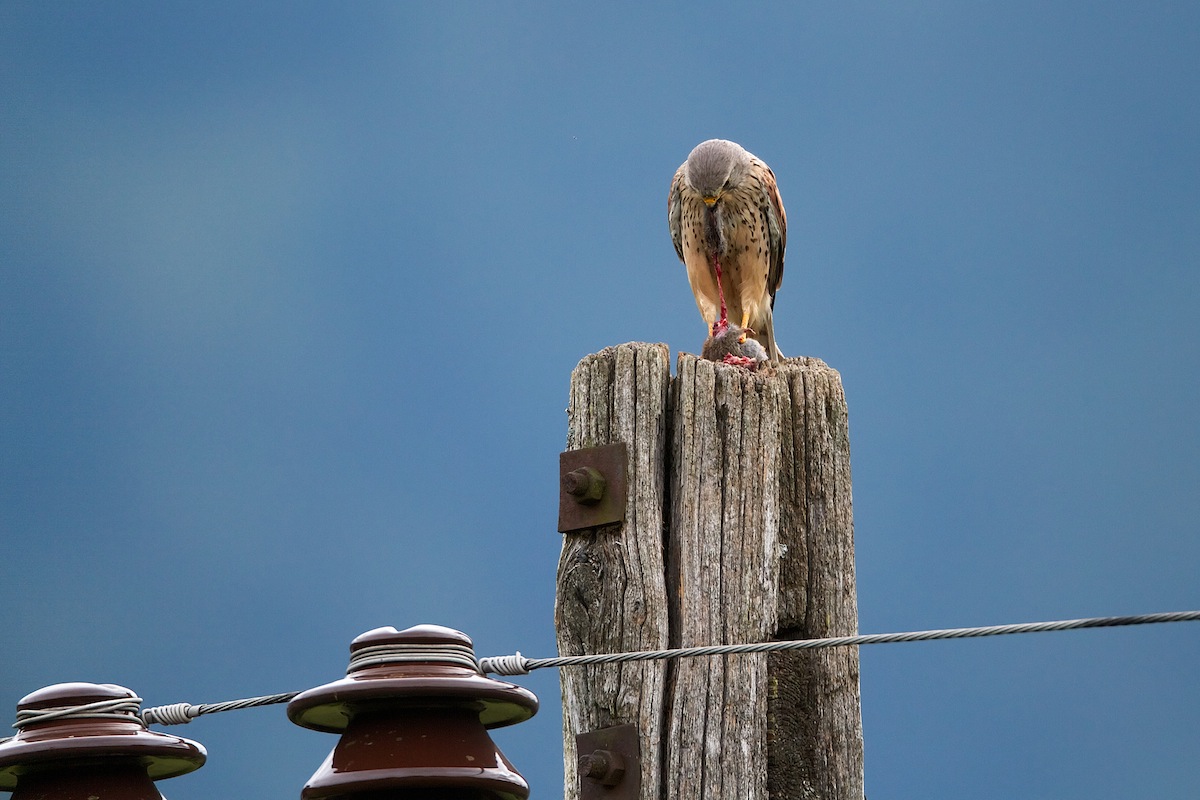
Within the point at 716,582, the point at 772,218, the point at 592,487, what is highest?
the point at 772,218

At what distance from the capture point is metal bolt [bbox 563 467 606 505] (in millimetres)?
2930

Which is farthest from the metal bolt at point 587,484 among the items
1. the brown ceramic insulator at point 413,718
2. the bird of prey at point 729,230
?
the bird of prey at point 729,230

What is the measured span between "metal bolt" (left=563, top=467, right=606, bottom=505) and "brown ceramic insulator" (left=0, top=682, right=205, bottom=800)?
1.23 meters

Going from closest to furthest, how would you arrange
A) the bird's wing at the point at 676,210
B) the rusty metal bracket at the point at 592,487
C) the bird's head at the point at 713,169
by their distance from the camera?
the rusty metal bracket at the point at 592,487
the bird's head at the point at 713,169
the bird's wing at the point at 676,210

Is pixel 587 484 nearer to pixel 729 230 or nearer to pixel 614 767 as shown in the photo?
pixel 614 767

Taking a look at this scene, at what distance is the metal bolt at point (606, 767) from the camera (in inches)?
108

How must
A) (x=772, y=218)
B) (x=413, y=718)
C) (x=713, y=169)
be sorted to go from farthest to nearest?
(x=772, y=218), (x=713, y=169), (x=413, y=718)

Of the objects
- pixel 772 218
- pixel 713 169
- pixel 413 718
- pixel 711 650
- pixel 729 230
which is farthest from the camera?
pixel 772 218

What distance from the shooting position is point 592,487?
293 centimetres

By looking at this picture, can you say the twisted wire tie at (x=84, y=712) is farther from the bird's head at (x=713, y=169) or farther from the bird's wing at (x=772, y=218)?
the bird's wing at (x=772, y=218)

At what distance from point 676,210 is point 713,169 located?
0.49 meters

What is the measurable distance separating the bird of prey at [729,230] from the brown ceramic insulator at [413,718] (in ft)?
18.7

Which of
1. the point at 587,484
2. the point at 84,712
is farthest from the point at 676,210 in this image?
the point at 84,712

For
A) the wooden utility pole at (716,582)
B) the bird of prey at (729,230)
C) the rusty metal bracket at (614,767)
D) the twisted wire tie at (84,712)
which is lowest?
the rusty metal bracket at (614,767)
